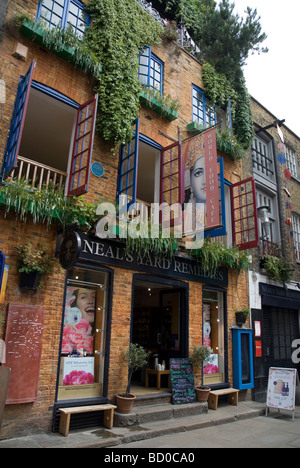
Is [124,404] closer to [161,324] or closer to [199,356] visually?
[199,356]

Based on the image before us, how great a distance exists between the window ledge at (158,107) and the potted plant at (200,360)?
647cm

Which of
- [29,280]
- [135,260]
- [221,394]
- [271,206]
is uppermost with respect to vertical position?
[271,206]

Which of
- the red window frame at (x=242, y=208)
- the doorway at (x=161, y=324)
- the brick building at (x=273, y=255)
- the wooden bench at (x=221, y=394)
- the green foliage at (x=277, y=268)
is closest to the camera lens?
the wooden bench at (x=221, y=394)

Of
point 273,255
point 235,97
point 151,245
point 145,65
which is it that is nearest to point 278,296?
point 273,255

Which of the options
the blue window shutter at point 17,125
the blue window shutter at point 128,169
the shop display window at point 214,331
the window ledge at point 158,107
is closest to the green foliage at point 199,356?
the shop display window at point 214,331

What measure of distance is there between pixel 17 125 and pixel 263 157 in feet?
35.9

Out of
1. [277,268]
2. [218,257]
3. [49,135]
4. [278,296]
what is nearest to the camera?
[218,257]

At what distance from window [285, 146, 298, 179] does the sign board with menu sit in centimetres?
1063

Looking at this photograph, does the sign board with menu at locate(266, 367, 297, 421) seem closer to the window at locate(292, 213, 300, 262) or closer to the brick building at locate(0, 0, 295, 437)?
the brick building at locate(0, 0, 295, 437)

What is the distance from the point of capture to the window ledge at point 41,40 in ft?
23.1

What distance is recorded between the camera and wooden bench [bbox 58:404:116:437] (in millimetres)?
5977

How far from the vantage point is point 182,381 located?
842 centimetres

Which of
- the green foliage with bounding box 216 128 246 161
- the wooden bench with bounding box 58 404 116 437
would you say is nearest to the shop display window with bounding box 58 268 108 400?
the wooden bench with bounding box 58 404 116 437

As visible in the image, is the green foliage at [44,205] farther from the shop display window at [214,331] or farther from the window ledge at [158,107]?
the shop display window at [214,331]
